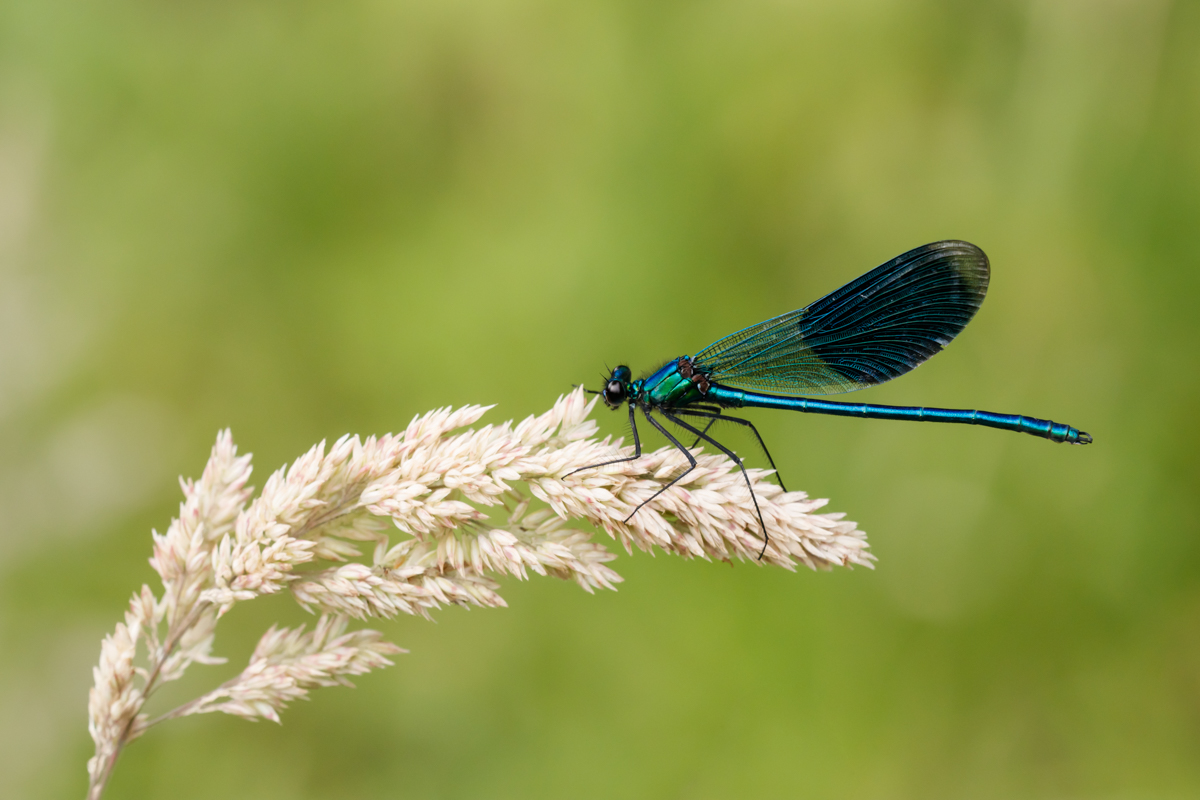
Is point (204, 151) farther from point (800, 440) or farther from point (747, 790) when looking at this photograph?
point (747, 790)

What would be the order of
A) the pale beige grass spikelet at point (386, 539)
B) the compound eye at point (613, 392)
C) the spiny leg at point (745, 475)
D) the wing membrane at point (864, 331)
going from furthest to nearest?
the wing membrane at point (864, 331), the compound eye at point (613, 392), the spiny leg at point (745, 475), the pale beige grass spikelet at point (386, 539)

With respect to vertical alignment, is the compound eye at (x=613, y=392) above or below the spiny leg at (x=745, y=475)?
above

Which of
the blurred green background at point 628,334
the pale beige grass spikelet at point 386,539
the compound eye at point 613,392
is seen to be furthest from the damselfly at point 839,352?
the pale beige grass spikelet at point 386,539

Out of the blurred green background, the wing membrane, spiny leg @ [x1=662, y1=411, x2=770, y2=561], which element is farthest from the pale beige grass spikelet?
the blurred green background

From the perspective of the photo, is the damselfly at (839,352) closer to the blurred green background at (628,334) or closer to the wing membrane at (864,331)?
the wing membrane at (864,331)

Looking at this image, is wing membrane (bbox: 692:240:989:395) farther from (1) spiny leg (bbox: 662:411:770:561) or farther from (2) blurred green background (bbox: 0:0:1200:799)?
(2) blurred green background (bbox: 0:0:1200:799)

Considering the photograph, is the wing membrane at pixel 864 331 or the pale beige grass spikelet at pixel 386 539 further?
the wing membrane at pixel 864 331

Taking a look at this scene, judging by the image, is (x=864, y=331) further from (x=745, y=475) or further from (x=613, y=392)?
(x=745, y=475)
